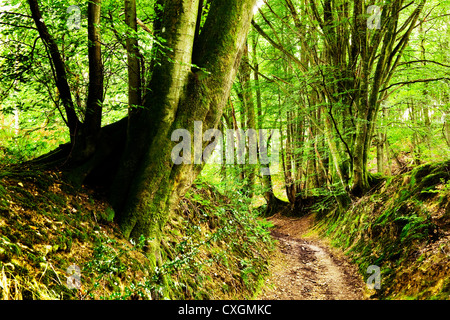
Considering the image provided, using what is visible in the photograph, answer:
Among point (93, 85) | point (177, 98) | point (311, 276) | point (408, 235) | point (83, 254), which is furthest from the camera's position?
point (311, 276)

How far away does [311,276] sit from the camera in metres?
6.77

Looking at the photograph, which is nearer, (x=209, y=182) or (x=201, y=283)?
(x=201, y=283)

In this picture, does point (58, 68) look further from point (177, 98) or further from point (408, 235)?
point (408, 235)

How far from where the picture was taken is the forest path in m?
5.54

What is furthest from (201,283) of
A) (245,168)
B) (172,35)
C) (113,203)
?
(245,168)

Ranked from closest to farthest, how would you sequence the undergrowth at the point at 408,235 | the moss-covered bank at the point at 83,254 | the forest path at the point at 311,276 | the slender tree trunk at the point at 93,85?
the moss-covered bank at the point at 83,254 → the slender tree trunk at the point at 93,85 → the undergrowth at the point at 408,235 → the forest path at the point at 311,276

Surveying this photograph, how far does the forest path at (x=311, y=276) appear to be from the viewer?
18.2 feet

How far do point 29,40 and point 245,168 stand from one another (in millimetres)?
6802

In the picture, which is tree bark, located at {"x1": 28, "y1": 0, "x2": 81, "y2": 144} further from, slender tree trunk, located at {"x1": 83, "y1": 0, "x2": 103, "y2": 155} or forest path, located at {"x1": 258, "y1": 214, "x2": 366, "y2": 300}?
forest path, located at {"x1": 258, "y1": 214, "x2": 366, "y2": 300}

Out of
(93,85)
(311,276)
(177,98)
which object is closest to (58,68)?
(93,85)

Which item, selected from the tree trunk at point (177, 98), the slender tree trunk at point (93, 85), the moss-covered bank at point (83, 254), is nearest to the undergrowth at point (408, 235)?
the moss-covered bank at point (83, 254)

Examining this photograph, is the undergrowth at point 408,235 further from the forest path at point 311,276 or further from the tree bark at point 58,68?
the tree bark at point 58,68

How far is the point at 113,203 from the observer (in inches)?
146
